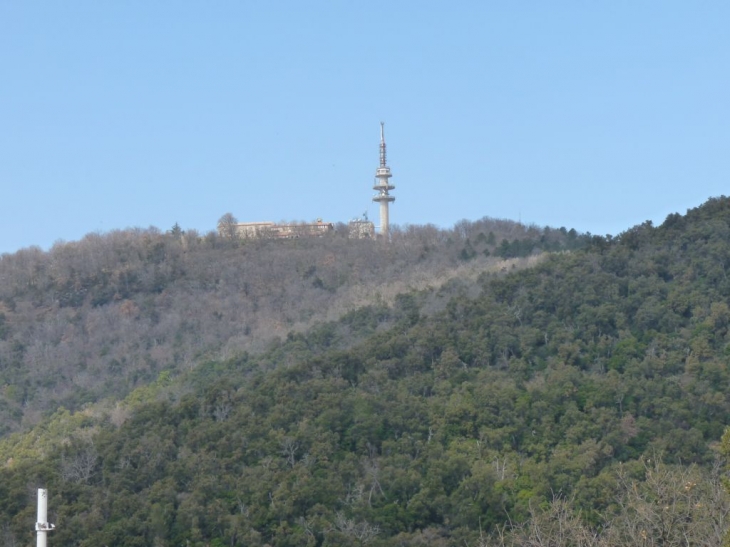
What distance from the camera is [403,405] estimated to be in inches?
1303

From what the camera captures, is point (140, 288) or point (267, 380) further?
point (140, 288)

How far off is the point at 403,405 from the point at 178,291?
71.3ft

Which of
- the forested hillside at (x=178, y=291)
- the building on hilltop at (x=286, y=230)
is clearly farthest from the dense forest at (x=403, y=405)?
the building on hilltop at (x=286, y=230)

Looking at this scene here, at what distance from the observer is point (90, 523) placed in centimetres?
2814

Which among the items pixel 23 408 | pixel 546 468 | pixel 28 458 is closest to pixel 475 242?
pixel 23 408

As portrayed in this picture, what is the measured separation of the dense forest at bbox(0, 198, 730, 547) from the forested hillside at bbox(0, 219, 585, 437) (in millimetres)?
159

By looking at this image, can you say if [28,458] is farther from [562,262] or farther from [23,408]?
[562,262]

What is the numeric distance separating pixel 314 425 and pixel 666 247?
1352cm

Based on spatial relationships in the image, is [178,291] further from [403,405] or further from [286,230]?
[403,405]

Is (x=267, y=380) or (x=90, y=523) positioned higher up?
(x=267, y=380)

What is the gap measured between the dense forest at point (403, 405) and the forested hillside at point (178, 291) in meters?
0.16

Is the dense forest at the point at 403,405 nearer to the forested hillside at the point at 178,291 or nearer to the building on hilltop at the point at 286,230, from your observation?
the forested hillside at the point at 178,291

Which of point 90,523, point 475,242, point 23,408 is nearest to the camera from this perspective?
point 90,523

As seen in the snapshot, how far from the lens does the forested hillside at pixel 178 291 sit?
46.4 meters
